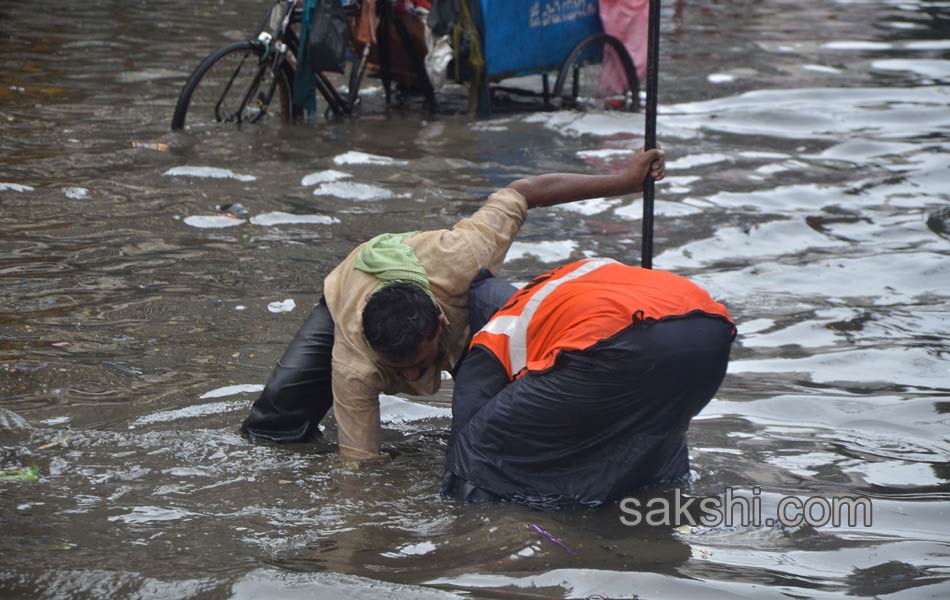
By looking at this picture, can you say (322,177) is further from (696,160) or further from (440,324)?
(440,324)

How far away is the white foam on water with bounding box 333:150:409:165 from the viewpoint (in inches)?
315

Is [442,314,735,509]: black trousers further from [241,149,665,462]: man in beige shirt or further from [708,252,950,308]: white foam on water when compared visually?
[708,252,950,308]: white foam on water

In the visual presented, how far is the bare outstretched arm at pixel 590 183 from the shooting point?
4059mm

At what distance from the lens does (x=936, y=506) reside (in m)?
3.59

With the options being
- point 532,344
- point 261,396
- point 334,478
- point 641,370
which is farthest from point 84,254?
point 641,370

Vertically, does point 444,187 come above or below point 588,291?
below

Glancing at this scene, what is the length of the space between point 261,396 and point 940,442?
249cm

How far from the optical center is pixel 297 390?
4.07 meters

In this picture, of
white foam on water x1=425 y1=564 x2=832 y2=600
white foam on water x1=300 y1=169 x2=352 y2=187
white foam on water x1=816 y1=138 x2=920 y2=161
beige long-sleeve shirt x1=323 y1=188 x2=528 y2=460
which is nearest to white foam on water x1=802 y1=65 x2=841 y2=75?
white foam on water x1=816 y1=138 x2=920 y2=161

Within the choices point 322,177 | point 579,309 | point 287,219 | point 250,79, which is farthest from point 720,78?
point 579,309

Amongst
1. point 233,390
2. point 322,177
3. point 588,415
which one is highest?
point 588,415

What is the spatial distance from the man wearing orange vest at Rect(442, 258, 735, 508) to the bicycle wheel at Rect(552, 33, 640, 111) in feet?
20.5

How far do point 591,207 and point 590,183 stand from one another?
129 inches

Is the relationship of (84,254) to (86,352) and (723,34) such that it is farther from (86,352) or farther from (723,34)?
(723,34)
